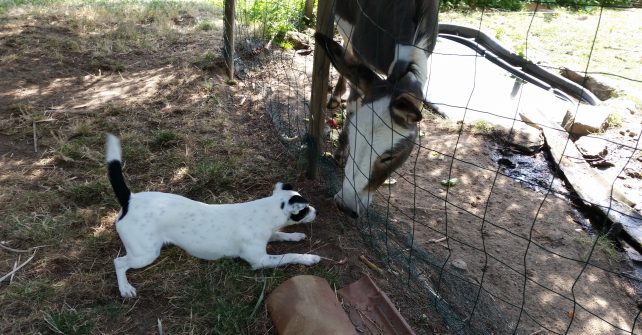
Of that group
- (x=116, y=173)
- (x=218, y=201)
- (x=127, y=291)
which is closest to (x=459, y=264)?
(x=218, y=201)

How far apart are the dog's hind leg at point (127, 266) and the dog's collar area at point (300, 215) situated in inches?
32.7

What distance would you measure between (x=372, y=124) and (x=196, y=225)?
1.18 m

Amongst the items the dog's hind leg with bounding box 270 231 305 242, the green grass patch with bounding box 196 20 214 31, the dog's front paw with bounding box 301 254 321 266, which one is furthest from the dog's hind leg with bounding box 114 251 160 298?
the green grass patch with bounding box 196 20 214 31

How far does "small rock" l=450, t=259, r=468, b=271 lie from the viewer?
10.3ft

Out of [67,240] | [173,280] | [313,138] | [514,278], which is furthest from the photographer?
[313,138]

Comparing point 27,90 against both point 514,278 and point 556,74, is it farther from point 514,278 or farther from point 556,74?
point 556,74

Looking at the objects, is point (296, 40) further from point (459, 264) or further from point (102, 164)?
point (459, 264)

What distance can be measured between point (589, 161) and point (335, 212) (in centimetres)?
308

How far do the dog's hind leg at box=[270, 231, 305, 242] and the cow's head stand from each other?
0.33m

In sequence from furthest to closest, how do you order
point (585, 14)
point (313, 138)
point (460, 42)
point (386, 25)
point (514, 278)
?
point (585, 14) → point (460, 42) → point (386, 25) → point (313, 138) → point (514, 278)

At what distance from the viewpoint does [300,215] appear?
279 centimetres

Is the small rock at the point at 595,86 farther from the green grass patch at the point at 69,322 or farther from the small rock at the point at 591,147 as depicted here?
the green grass patch at the point at 69,322

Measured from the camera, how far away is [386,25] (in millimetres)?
3768

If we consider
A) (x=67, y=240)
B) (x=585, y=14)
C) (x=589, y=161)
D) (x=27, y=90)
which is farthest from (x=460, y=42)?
(x=67, y=240)
